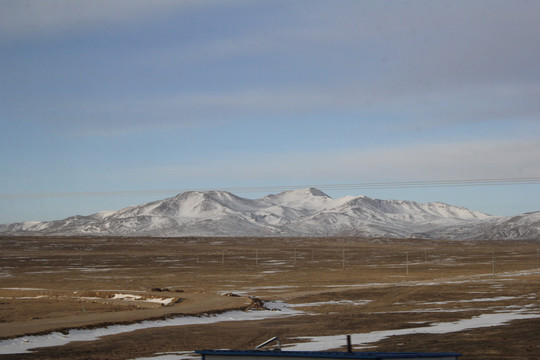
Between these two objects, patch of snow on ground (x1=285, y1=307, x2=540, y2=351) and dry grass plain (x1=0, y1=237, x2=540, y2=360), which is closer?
patch of snow on ground (x1=285, y1=307, x2=540, y2=351)

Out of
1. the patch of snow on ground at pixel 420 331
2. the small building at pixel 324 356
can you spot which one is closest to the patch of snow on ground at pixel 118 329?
the patch of snow on ground at pixel 420 331

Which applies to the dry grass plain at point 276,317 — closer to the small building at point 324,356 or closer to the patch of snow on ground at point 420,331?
the patch of snow on ground at point 420,331

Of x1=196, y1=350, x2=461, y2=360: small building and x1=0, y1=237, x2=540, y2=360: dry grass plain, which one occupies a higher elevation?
x1=196, y1=350, x2=461, y2=360: small building

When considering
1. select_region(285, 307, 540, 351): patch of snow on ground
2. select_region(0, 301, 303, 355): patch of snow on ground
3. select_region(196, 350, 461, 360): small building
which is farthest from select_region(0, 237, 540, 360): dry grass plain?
select_region(196, 350, 461, 360): small building

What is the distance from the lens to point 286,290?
56.1m

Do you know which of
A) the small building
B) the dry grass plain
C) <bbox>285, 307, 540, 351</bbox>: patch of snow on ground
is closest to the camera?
the small building

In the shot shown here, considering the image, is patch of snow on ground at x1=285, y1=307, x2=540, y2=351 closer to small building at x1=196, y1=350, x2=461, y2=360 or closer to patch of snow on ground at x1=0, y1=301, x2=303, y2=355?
patch of snow on ground at x1=0, y1=301, x2=303, y2=355

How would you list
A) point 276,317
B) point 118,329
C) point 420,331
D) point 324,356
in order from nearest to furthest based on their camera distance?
point 324,356
point 420,331
point 118,329
point 276,317

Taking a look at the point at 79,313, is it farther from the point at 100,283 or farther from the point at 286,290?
the point at 100,283

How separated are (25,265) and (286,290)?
5396 cm

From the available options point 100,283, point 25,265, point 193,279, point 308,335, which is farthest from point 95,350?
point 25,265

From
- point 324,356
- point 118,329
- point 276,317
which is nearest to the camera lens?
point 324,356

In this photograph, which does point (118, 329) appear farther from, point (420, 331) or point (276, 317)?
point (420, 331)

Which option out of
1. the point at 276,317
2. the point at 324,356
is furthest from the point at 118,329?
the point at 324,356
